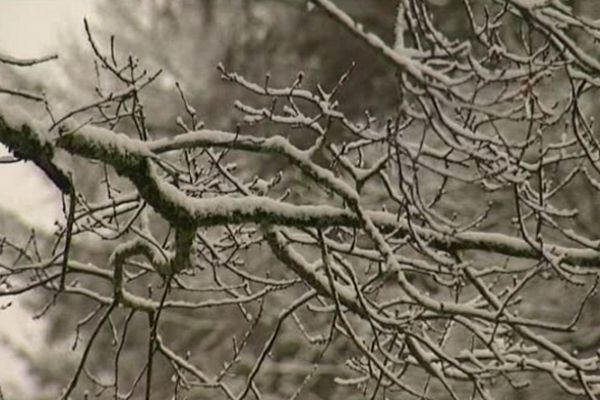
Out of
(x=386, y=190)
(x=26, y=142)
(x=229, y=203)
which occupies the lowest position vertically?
(x=26, y=142)

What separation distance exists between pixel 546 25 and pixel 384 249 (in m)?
0.98

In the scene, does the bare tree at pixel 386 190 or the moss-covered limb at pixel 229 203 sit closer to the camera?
the bare tree at pixel 386 190

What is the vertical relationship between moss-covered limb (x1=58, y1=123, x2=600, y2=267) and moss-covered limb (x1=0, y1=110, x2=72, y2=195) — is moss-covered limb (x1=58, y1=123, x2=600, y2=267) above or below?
above

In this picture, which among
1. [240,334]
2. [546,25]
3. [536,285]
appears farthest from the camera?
[240,334]

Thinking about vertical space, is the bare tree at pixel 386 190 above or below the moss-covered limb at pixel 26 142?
above

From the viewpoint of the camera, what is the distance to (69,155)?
11.5 ft

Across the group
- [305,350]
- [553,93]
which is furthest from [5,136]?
[305,350]

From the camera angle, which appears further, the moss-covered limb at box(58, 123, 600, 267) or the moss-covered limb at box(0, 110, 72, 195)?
the moss-covered limb at box(58, 123, 600, 267)

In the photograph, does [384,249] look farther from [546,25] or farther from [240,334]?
[240,334]

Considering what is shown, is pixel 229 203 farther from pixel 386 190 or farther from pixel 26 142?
pixel 386 190

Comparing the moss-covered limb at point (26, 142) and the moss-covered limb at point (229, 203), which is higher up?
the moss-covered limb at point (229, 203)

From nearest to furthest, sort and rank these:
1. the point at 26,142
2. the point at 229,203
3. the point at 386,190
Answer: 1. the point at 26,142
2. the point at 229,203
3. the point at 386,190

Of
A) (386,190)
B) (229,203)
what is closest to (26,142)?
(229,203)

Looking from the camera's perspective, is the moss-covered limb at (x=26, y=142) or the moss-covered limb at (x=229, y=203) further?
the moss-covered limb at (x=229, y=203)
